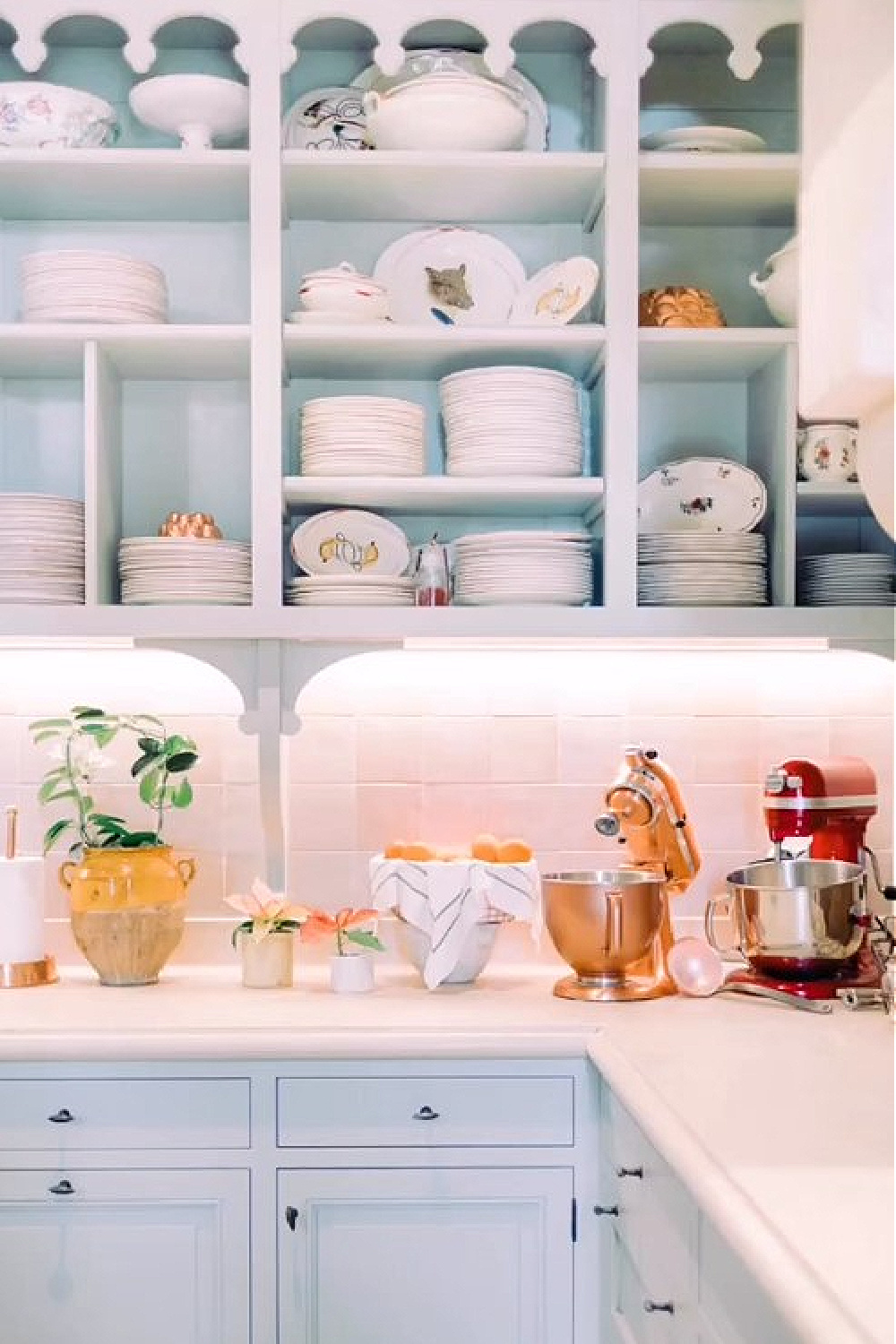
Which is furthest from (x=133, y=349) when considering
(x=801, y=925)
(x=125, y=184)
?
(x=801, y=925)

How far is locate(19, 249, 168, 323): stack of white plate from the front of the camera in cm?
271

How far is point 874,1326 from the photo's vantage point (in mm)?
1153

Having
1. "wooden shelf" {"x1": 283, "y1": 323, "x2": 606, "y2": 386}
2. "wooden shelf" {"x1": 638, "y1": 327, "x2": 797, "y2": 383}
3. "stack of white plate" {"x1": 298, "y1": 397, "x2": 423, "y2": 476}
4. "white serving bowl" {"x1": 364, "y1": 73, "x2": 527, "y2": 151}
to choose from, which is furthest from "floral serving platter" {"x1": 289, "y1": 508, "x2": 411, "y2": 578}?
"white serving bowl" {"x1": 364, "y1": 73, "x2": 527, "y2": 151}

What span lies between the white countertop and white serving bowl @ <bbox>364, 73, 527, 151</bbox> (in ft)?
4.81

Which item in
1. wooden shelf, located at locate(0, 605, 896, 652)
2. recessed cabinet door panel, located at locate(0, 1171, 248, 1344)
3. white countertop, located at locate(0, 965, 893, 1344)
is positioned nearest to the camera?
white countertop, located at locate(0, 965, 893, 1344)

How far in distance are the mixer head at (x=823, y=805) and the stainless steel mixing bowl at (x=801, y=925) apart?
5.2 inches

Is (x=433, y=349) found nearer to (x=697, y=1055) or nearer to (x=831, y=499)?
(x=831, y=499)

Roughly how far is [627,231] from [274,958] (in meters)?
1.38

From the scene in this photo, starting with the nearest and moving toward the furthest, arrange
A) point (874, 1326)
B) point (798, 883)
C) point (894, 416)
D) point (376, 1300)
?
point (894, 416)
point (874, 1326)
point (376, 1300)
point (798, 883)

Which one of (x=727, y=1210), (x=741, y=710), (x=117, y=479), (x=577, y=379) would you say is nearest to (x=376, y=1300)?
(x=727, y=1210)

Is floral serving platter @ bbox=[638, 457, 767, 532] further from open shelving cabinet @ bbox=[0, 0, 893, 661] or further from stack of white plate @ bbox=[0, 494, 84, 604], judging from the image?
stack of white plate @ bbox=[0, 494, 84, 604]

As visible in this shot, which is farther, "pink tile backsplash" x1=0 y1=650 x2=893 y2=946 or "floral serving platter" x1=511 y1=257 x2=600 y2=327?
"pink tile backsplash" x1=0 y1=650 x2=893 y2=946

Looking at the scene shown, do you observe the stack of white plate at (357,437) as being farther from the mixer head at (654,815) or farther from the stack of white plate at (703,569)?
the mixer head at (654,815)

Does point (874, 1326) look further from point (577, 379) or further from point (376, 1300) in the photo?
point (577, 379)
